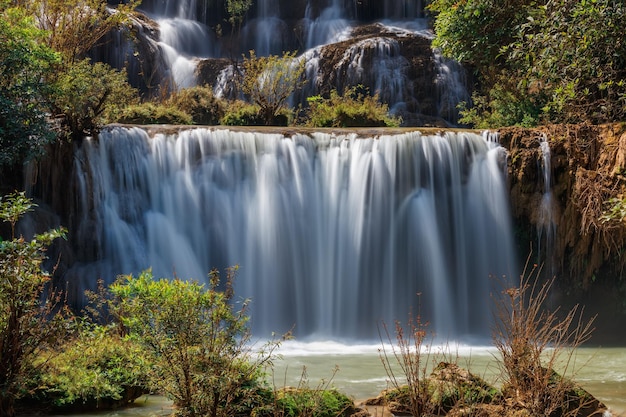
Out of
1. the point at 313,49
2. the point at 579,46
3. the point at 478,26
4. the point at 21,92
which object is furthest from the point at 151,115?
the point at 579,46

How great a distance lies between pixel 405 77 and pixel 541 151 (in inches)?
444

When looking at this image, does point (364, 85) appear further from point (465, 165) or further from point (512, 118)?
point (465, 165)

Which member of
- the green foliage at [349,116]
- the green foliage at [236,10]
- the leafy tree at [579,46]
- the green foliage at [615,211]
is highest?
the green foliage at [236,10]

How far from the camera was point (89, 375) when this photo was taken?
27.1ft

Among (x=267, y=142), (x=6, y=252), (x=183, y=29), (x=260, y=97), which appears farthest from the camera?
(x=183, y=29)

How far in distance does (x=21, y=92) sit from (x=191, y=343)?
29.7 feet

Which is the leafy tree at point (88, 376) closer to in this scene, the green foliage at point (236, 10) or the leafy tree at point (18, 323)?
the leafy tree at point (18, 323)

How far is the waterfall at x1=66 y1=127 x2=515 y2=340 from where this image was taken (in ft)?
49.2

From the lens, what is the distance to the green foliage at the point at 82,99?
14961 millimetres

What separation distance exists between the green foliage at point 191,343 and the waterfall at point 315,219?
26.9 feet

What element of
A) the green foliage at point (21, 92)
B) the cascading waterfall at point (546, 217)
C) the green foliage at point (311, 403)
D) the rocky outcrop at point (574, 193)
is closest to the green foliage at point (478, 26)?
the rocky outcrop at point (574, 193)

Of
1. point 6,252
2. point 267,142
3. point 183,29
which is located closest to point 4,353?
point 6,252

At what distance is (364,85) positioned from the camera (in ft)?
86.8

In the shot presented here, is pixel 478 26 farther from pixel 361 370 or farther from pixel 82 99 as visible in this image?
pixel 361 370
